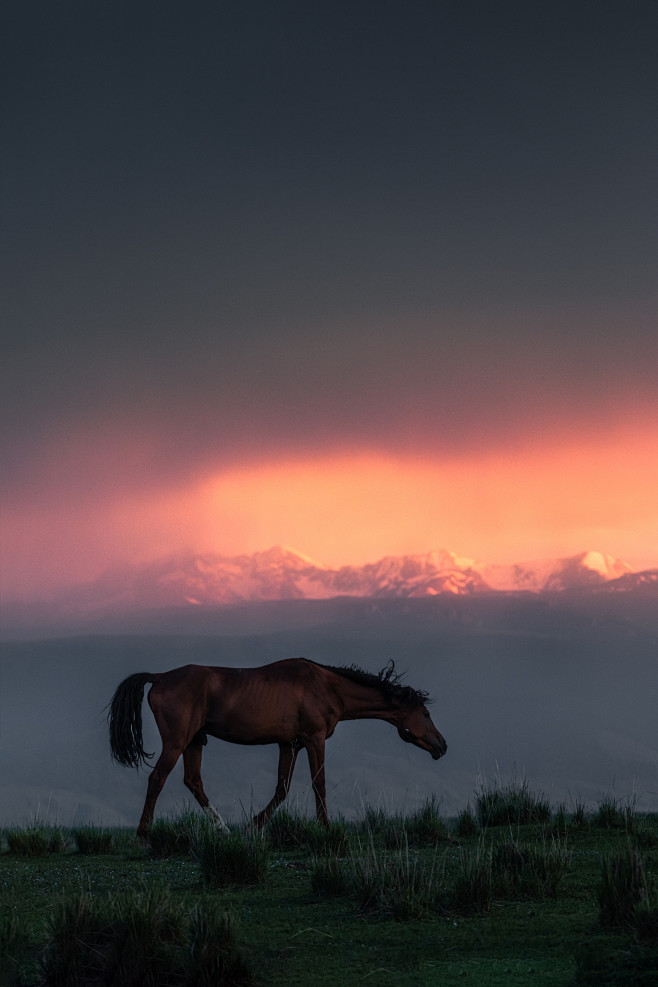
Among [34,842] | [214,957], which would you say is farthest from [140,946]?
[34,842]

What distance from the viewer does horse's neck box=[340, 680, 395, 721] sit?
1858cm

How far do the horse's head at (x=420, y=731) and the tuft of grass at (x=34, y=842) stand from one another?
622 centimetres

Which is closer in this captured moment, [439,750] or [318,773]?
[318,773]

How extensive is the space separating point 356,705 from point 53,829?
5298 millimetres

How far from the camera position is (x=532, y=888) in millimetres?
10211

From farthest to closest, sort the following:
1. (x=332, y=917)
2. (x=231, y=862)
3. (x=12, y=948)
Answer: (x=231, y=862)
(x=332, y=917)
(x=12, y=948)

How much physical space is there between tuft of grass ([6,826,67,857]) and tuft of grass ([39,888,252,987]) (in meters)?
7.48

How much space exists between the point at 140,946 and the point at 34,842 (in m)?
8.35

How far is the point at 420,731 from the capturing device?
1930cm

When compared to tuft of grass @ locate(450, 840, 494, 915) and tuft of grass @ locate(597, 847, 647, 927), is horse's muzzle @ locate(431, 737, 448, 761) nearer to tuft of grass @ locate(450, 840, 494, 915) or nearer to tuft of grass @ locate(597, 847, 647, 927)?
tuft of grass @ locate(450, 840, 494, 915)

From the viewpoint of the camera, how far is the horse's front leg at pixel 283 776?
53.2ft

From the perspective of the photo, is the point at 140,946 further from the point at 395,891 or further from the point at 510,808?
the point at 510,808

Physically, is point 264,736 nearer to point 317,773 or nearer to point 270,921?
point 317,773

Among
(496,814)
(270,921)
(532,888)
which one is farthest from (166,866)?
(496,814)
